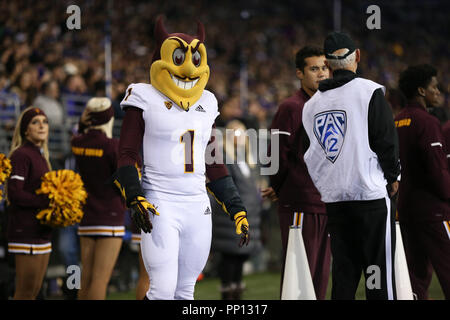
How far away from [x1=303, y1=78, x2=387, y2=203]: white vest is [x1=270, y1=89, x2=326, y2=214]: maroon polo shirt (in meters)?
1.01

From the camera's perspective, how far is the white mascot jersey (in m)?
4.11

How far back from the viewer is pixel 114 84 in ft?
39.1

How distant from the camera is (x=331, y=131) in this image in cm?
409

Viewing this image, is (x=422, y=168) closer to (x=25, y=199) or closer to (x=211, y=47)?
(x=25, y=199)

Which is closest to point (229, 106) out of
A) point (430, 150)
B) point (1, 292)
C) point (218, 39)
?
point (1, 292)

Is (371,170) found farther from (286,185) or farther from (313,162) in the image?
(286,185)

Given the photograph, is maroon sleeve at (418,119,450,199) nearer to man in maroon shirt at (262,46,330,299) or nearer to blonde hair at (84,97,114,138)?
man in maroon shirt at (262,46,330,299)

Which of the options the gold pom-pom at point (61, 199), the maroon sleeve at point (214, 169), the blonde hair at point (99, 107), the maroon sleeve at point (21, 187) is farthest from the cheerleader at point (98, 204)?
the maroon sleeve at point (214, 169)

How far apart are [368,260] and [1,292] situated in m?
4.09

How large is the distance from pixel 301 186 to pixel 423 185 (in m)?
0.96

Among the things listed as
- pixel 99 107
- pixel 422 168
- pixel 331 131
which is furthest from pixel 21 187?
pixel 422 168

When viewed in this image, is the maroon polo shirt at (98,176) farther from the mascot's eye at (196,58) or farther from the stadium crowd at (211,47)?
the mascot's eye at (196,58)

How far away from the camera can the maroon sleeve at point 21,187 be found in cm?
558

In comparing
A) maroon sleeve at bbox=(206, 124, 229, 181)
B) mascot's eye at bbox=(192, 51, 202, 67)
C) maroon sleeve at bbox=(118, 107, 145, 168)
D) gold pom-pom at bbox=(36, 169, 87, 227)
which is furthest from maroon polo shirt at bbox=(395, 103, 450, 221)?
gold pom-pom at bbox=(36, 169, 87, 227)
